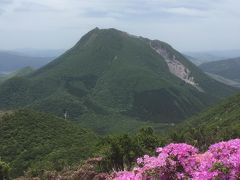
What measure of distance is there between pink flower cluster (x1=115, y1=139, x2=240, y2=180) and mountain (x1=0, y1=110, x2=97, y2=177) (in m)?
A: 94.2

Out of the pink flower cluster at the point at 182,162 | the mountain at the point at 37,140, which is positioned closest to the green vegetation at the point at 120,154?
the mountain at the point at 37,140

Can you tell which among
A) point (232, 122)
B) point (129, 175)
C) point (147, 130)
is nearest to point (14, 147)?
point (147, 130)

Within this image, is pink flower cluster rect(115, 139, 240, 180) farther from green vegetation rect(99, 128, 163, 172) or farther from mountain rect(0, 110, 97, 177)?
mountain rect(0, 110, 97, 177)

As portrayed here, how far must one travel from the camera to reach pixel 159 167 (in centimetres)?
1612

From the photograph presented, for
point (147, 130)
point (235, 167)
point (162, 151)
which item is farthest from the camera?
point (147, 130)

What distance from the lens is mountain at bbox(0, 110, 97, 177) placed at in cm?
12085

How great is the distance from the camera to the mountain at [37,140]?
396 feet

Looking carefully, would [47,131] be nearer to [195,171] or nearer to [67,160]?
[67,160]

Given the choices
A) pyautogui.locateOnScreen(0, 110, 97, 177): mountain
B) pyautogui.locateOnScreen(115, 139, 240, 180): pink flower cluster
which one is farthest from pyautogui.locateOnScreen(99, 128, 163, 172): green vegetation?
pyautogui.locateOnScreen(115, 139, 240, 180): pink flower cluster

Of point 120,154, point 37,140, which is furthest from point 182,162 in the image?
point 37,140

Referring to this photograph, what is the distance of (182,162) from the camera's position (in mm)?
16531

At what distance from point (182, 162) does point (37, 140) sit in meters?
129

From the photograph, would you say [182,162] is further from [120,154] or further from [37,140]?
[37,140]

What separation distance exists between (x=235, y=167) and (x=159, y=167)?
2.74 meters
